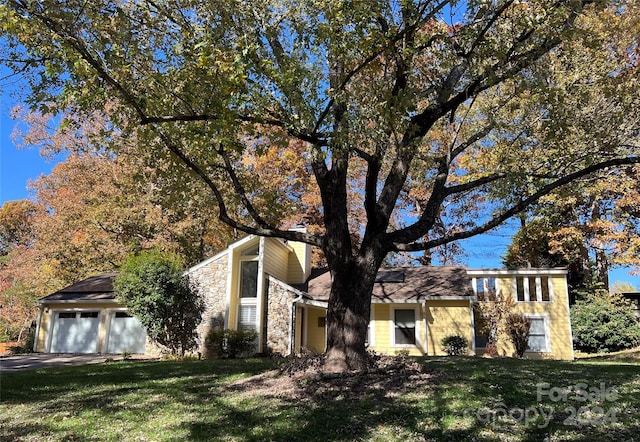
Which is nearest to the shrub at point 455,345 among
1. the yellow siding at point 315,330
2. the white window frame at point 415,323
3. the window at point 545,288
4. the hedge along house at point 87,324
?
the white window frame at point 415,323

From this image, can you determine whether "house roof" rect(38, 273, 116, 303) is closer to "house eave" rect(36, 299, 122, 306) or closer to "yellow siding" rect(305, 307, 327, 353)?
"house eave" rect(36, 299, 122, 306)

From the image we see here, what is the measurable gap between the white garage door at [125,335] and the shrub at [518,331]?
582 inches

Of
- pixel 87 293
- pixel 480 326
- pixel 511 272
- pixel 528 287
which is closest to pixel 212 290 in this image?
pixel 87 293

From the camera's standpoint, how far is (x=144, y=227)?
23.9 meters

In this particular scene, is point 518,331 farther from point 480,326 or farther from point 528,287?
point 528,287

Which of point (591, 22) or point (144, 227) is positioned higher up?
point (591, 22)

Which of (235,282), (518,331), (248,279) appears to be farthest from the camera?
(248,279)

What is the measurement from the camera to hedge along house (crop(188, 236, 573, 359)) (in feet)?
59.6

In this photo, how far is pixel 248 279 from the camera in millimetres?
19219

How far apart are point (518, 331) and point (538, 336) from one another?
6.19 feet

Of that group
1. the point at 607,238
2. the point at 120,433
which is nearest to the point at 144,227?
the point at 120,433

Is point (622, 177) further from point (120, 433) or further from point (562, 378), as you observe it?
point (120, 433)

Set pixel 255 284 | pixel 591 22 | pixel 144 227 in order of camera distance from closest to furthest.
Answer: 1. pixel 591 22
2. pixel 255 284
3. pixel 144 227

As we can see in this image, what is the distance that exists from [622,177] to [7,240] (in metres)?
43.5
